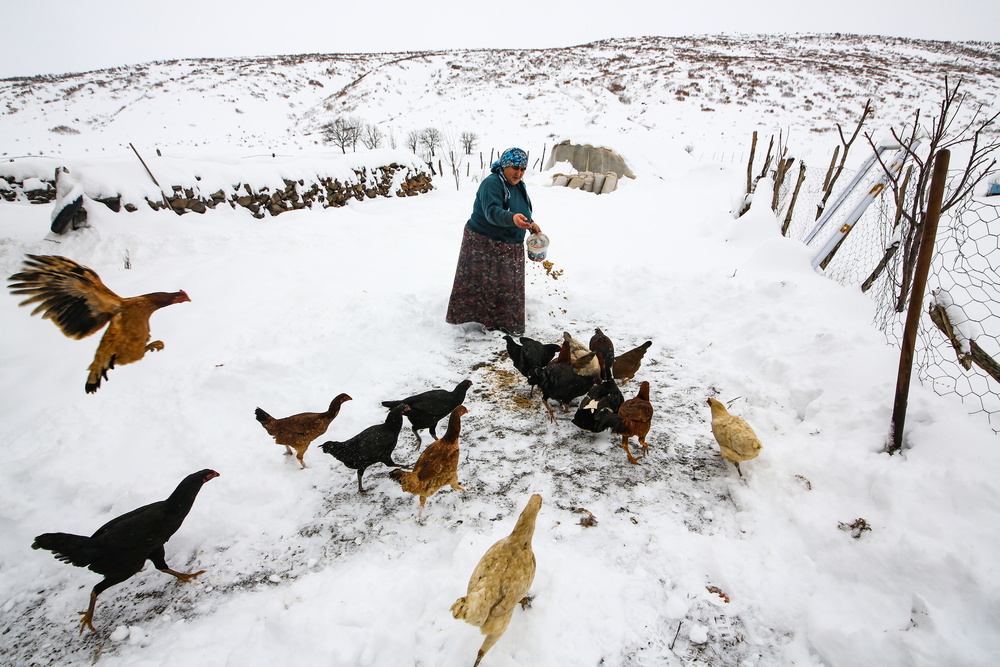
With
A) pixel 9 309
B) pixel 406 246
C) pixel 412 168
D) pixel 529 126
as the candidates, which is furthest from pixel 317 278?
pixel 529 126

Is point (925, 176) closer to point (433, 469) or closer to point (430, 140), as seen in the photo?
point (433, 469)

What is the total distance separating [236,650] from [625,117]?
27.7 metres

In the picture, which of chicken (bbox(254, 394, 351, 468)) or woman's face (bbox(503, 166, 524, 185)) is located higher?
woman's face (bbox(503, 166, 524, 185))

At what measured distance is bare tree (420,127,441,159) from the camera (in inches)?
782

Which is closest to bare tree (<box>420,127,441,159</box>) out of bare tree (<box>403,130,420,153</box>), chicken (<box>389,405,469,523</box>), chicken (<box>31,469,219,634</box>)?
bare tree (<box>403,130,420,153</box>)

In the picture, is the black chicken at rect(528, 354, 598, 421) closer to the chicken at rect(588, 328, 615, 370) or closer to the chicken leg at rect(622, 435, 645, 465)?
the chicken at rect(588, 328, 615, 370)

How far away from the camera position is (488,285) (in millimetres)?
4477

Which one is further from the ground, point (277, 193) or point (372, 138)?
point (372, 138)

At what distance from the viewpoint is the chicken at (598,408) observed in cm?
310

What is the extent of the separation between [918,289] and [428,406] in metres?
3.08

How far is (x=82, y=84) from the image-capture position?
30328 mm

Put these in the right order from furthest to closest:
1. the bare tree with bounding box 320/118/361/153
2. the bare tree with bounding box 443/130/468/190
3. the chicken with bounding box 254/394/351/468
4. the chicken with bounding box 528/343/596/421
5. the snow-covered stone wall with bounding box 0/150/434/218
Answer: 1. the bare tree with bounding box 320/118/361/153
2. the bare tree with bounding box 443/130/468/190
3. the snow-covered stone wall with bounding box 0/150/434/218
4. the chicken with bounding box 528/343/596/421
5. the chicken with bounding box 254/394/351/468

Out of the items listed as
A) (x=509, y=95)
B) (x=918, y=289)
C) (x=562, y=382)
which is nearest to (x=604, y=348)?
(x=562, y=382)

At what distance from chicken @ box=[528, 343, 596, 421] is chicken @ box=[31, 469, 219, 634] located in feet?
8.30
